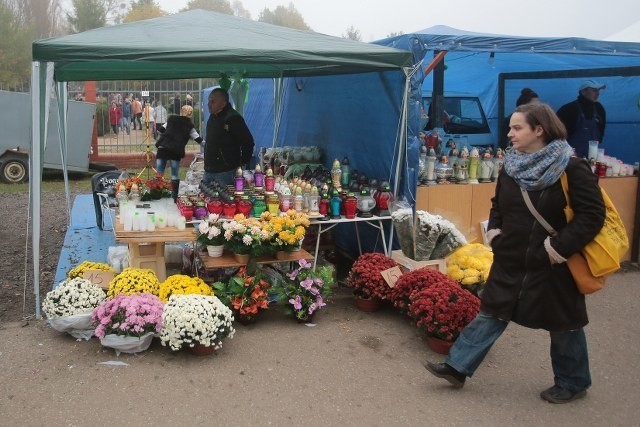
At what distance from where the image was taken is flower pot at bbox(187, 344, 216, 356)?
414 cm

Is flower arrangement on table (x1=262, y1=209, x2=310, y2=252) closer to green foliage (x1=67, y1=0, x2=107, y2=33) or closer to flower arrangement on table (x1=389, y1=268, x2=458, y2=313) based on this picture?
flower arrangement on table (x1=389, y1=268, x2=458, y2=313)

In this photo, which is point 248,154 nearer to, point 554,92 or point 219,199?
point 219,199

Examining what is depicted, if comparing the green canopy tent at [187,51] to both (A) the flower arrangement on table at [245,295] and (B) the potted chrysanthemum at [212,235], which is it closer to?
(B) the potted chrysanthemum at [212,235]

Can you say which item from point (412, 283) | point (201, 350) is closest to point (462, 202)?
point (412, 283)

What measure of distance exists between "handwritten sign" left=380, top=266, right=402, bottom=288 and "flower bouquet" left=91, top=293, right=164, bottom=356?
192 centimetres

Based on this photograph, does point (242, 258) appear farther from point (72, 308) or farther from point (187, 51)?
point (187, 51)

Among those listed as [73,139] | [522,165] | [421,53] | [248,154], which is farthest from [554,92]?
[73,139]

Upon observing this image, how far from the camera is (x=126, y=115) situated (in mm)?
17531

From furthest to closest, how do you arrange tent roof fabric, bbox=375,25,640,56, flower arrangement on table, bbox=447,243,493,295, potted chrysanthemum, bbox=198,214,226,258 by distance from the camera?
tent roof fabric, bbox=375,25,640,56, flower arrangement on table, bbox=447,243,493,295, potted chrysanthemum, bbox=198,214,226,258

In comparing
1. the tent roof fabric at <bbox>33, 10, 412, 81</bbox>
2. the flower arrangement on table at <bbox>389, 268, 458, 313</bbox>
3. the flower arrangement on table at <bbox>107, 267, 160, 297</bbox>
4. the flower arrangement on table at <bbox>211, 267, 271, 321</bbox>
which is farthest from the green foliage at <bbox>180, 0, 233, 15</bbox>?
the flower arrangement on table at <bbox>389, 268, 458, 313</bbox>

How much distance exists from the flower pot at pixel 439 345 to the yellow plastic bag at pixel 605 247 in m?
1.44

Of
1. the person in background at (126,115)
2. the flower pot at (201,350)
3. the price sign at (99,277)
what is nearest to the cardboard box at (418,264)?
the flower pot at (201,350)

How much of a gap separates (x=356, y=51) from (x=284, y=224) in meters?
1.67

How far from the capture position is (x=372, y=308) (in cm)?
523
